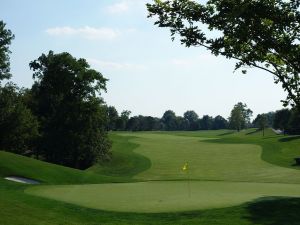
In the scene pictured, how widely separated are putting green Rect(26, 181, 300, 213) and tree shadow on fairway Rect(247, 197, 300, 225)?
91cm

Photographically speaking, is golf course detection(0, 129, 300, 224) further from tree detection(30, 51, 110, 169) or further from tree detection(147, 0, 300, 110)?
tree detection(30, 51, 110, 169)

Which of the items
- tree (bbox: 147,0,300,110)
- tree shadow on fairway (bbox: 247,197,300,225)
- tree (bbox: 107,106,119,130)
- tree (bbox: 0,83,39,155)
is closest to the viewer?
tree (bbox: 147,0,300,110)

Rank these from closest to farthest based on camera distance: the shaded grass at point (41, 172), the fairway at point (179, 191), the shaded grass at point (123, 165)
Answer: the fairway at point (179, 191), the shaded grass at point (41, 172), the shaded grass at point (123, 165)

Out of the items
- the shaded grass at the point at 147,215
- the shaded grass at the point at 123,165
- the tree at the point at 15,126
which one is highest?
the tree at the point at 15,126

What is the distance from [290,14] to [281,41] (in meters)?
0.68

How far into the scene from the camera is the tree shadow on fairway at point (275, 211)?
16219 mm

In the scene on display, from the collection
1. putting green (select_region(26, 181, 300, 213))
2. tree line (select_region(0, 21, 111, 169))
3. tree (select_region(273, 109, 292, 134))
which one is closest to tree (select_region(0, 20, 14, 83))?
tree line (select_region(0, 21, 111, 169))

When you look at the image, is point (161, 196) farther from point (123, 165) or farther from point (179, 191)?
point (123, 165)

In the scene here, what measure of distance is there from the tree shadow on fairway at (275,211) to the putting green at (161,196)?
0.91 metres

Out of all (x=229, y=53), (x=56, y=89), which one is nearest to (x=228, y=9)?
(x=229, y=53)

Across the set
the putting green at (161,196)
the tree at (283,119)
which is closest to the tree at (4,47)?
the putting green at (161,196)

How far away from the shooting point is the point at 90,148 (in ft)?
180

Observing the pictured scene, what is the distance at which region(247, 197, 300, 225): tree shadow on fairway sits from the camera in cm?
1622

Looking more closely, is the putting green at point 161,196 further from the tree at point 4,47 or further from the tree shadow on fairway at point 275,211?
the tree at point 4,47
